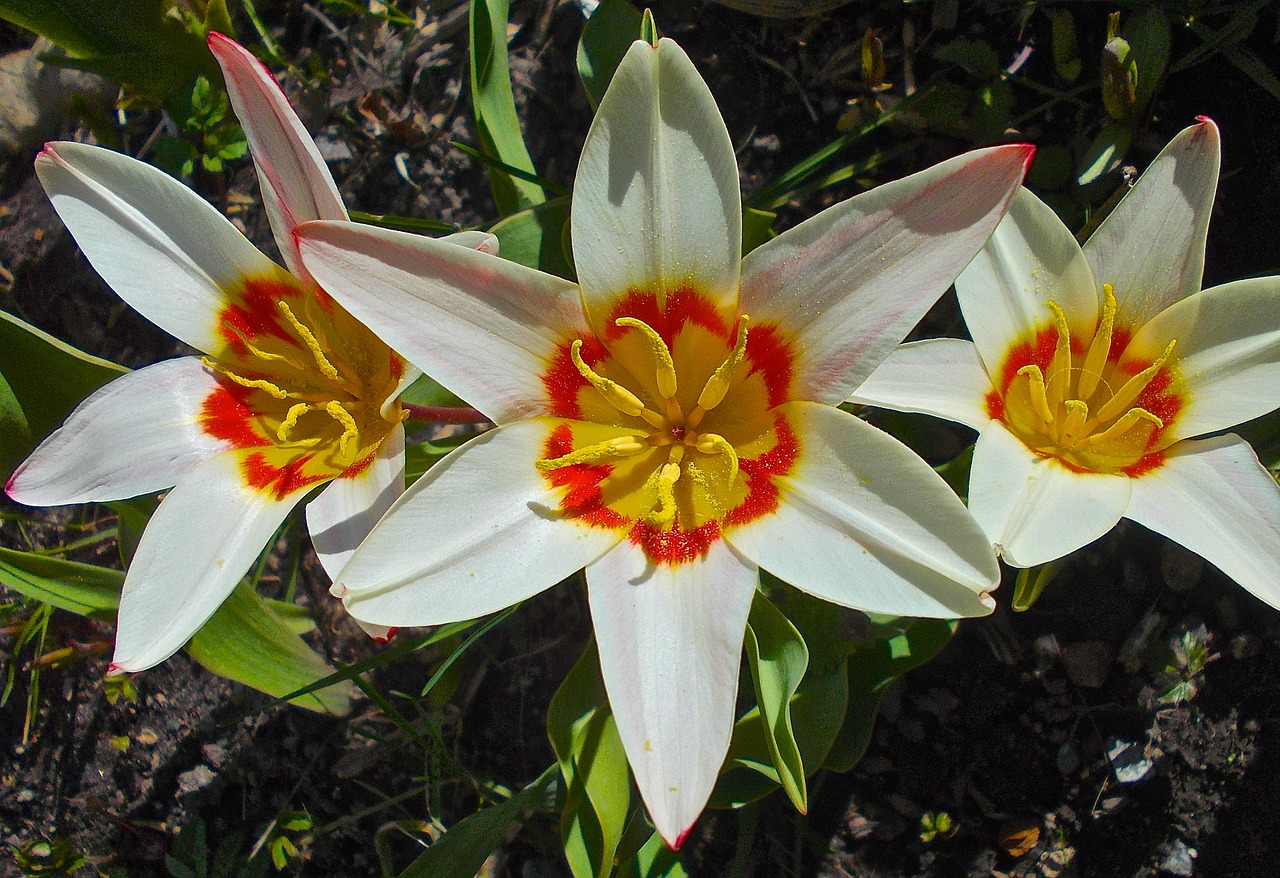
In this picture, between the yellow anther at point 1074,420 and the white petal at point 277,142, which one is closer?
the white petal at point 277,142

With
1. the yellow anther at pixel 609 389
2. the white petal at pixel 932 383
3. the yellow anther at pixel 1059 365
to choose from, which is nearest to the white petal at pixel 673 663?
the yellow anther at pixel 609 389

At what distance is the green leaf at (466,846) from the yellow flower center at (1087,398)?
3.99ft

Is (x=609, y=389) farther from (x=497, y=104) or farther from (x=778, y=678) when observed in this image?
(x=497, y=104)

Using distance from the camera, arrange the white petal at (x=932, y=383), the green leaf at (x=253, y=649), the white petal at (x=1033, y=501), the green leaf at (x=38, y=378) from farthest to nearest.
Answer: the green leaf at (x=253, y=649)
the green leaf at (x=38, y=378)
the white petal at (x=932, y=383)
the white petal at (x=1033, y=501)

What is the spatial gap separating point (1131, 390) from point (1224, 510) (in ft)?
0.84

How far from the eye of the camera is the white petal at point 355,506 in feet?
4.75

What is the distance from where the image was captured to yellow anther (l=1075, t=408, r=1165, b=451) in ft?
5.08

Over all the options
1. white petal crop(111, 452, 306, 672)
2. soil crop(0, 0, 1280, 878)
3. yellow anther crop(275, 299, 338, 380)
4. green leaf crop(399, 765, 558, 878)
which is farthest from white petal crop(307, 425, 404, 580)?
soil crop(0, 0, 1280, 878)

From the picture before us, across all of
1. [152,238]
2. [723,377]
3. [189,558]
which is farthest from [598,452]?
[152,238]

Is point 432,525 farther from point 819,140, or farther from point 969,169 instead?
point 819,140

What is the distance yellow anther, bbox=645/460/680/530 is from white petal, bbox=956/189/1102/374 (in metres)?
0.56

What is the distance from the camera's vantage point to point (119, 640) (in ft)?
4.63

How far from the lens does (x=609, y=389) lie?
1.50 metres

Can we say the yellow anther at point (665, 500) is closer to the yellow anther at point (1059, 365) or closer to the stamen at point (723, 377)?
the stamen at point (723, 377)
